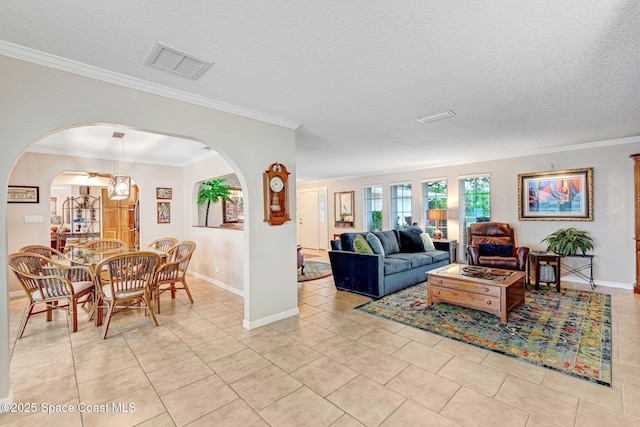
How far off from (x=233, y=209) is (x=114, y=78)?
4446 millimetres

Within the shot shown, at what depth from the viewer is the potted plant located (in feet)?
16.0

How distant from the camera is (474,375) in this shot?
91.3 inches

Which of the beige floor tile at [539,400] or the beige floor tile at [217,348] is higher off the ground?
the beige floor tile at [539,400]

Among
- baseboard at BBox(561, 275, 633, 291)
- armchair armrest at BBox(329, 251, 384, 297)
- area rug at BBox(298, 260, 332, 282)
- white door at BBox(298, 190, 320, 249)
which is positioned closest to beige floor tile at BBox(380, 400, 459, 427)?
armchair armrest at BBox(329, 251, 384, 297)

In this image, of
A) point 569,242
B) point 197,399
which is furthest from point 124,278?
point 569,242

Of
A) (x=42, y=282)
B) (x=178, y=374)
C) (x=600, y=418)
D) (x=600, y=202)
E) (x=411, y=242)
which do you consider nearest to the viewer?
(x=600, y=418)

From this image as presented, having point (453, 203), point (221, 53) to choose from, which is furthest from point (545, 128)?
point (221, 53)

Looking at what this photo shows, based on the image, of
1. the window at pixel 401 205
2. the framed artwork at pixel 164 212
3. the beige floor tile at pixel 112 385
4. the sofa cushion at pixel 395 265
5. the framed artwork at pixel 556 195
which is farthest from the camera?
the window at pixel 401 205

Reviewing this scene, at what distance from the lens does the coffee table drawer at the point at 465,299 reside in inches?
133

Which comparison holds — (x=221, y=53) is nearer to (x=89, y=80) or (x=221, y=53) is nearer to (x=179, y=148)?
(x=89, y=80)

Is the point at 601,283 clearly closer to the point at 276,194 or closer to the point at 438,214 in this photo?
the point at 438,214

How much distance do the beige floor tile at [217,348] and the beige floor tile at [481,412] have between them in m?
1.85

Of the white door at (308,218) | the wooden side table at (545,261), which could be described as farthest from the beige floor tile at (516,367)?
the white door at (308,218)

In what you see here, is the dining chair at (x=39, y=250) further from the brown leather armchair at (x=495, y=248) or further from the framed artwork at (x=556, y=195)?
the framed artwork at (x=556, y=195)
